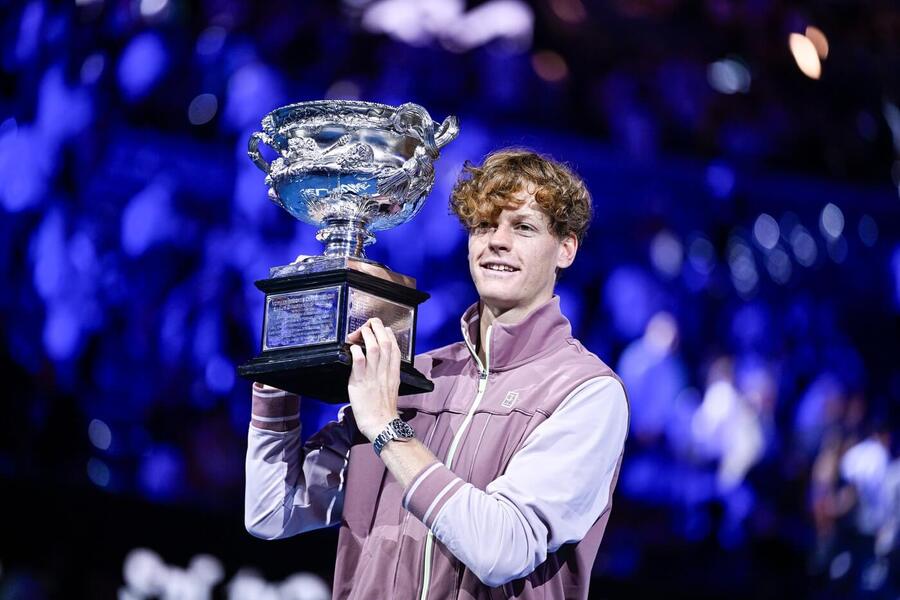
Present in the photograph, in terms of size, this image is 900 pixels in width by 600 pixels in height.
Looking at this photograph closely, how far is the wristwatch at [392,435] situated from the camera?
1.84 meters

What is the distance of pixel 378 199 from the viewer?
2.07 metres

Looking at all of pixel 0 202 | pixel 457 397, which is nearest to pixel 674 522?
pixel 0 202

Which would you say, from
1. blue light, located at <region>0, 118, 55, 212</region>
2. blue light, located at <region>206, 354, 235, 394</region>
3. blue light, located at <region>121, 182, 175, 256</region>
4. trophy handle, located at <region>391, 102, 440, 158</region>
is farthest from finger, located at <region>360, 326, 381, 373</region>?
blue light, located at <region>0, 118, 55, 212</region>

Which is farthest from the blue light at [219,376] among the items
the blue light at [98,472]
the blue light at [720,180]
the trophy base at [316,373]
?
the trophy base at [316,373]

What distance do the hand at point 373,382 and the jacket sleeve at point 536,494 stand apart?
0.12 metres

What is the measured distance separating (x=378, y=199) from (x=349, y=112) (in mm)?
153

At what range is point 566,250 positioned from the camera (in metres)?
2.13

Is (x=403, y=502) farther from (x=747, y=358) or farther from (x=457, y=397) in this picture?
(x=747, y=358)

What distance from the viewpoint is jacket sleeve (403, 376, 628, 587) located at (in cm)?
177

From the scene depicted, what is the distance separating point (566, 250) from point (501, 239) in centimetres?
15

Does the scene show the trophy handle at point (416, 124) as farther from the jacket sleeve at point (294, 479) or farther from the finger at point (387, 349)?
the jacket sleeve at point (294, 479)

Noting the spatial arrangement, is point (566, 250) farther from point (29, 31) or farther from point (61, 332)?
point (29, 31)

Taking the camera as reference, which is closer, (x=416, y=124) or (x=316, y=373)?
(x=316, y=373)

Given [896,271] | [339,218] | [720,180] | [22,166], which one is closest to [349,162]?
[339,218]
